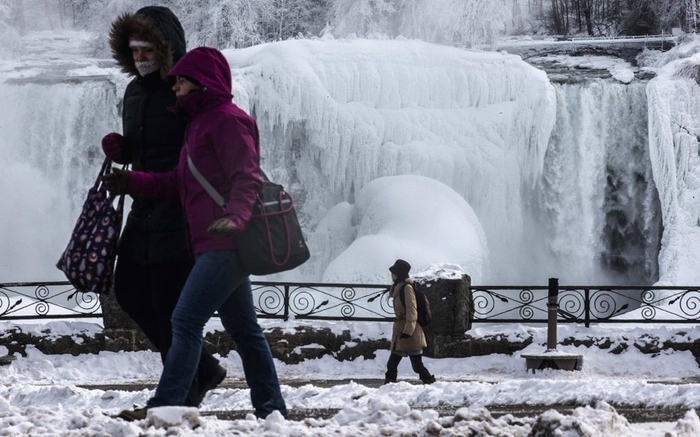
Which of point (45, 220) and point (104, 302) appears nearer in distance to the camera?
point (104, 302)

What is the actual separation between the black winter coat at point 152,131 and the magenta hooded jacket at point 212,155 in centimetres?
18

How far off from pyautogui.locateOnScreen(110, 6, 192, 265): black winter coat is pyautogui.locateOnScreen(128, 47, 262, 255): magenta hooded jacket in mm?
178

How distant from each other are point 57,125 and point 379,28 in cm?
1081

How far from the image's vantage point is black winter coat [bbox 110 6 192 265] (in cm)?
605

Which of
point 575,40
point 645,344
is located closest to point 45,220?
point 575,40

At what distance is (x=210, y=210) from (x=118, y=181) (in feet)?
1.63

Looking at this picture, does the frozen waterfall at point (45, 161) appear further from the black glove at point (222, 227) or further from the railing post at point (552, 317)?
the black glove at point (222, 227)

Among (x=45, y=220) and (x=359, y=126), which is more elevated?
(x=359, y=126)

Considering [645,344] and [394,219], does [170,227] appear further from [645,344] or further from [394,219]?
[394,219]

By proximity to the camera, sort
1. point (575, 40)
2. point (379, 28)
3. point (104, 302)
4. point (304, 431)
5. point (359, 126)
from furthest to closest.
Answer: point (379, 28), point (575, 40), point (359, 126), point (104, 302), point (304, 431)

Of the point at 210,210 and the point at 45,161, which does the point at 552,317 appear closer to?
the point at 210,210

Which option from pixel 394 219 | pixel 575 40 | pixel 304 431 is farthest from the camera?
pixel 575 40

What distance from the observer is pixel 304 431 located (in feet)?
17.2

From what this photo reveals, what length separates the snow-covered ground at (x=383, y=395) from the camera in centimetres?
532
